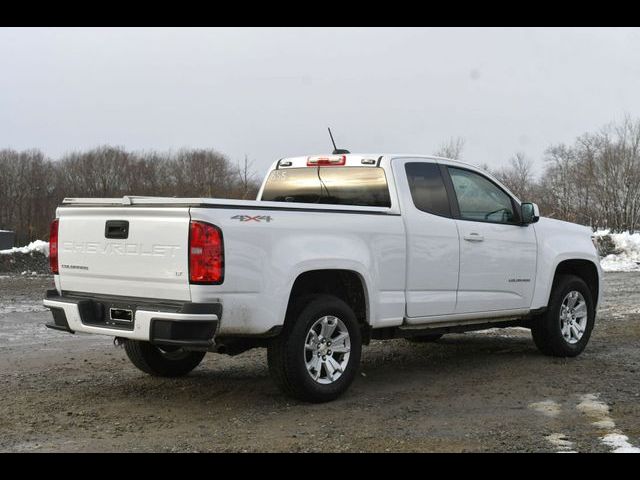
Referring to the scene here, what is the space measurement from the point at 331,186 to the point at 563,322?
121 inches

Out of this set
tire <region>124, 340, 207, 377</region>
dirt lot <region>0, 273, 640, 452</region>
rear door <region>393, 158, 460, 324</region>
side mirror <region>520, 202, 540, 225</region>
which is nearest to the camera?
dirt lot <region>0, 273, 640, 452</region>

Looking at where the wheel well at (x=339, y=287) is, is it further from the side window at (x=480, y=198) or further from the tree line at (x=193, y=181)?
the tree line at (x=193, y=181)

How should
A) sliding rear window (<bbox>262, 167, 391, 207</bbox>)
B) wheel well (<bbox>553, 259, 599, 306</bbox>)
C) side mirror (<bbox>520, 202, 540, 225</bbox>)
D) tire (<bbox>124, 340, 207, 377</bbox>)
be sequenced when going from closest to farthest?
sliding rear window (<bbox>262, 167, 391, 207</bbox>), tire (<bbox>124, 340, 207, 377</bbox>), side mirror (<bbox>520, 202, 540, 225</bbox>), wheel well (<bbox>553, 259, 599, 306</bbox>)

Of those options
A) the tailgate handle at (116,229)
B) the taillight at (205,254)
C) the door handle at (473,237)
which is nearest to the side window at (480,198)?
the door handle at (473,237)

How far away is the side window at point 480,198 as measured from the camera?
751 cm

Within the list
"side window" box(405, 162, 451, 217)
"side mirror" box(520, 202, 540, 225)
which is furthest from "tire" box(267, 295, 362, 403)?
"side mirror" box(520, 202, 540, 225)

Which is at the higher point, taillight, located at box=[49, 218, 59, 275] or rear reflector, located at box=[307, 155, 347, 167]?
rear reflector, located at box=[307, 155, 347, 167]

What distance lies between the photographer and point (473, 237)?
7344 mm

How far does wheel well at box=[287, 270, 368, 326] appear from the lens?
6.25 metres

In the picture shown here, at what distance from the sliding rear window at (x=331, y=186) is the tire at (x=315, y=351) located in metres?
1.21

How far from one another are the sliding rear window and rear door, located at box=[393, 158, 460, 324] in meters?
0.21

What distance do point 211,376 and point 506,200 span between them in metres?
3.44

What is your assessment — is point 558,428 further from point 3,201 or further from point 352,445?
→ point 3,201

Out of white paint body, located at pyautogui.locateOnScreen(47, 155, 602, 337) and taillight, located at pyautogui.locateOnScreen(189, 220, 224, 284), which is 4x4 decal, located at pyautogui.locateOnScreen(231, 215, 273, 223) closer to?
white paint body, located at pyautogui.locateOnScreen(47, 155, 602, 337)
